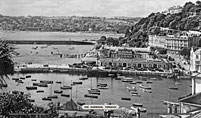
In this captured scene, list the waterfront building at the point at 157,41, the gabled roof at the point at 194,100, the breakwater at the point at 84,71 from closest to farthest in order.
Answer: the gabled roof at the point at 194,100, the breakwater at the point at 84,71, the waterfront building at the point at 157,41

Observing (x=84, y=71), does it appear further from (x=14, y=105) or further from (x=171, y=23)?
(x=14, y=105)

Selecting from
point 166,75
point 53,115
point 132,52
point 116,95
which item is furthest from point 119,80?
point 53,115

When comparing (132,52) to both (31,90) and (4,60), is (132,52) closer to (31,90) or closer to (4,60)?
(31,90)

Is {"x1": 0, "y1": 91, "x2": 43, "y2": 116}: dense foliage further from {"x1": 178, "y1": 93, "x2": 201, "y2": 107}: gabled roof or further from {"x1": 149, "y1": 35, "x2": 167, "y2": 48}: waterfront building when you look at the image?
{"x1": 149, "y1": 35, "x2": 167, "y2": 48}: waterfront building

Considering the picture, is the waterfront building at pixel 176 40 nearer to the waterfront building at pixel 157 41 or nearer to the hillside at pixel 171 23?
the waterfront building at pixel 157 41

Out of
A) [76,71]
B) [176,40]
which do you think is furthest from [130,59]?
[176,40]

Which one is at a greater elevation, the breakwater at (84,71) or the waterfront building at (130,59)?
the waterfront building at (130,59)

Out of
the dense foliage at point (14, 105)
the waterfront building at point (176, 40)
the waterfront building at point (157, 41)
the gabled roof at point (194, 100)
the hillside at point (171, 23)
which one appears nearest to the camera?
the dense foliage at point (14, 105)

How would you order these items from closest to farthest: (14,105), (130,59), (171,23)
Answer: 1. (14,105)
2. (130,59)
3. (171,23)

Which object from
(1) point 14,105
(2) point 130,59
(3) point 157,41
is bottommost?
(2) point 130,59

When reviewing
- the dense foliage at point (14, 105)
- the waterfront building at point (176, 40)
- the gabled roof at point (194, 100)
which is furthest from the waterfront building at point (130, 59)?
the dense foliage at point (14, 105)

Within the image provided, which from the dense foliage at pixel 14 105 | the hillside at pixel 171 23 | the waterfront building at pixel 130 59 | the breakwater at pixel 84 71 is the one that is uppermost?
the hillside at pixel 171 23
